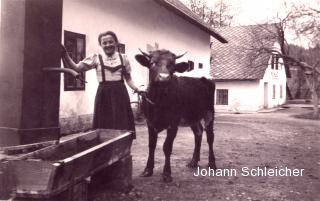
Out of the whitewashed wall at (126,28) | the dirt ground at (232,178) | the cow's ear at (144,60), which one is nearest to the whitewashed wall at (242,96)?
the whitewashed wall at (126,28)

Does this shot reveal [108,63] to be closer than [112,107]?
Yes

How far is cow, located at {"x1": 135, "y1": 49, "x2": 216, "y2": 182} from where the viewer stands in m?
5.66

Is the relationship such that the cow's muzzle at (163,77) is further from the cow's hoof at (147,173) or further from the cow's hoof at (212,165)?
the cow's hoof at (212,165)

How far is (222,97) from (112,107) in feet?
85.8

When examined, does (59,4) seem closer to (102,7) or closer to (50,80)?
(50,80)

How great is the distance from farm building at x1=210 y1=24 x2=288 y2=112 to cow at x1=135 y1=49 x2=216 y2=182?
21.7 m

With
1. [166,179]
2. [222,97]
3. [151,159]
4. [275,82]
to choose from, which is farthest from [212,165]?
[275,82]

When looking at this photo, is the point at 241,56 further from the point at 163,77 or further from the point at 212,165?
the point at 163,77

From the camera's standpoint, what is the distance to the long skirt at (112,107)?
5.55 metres

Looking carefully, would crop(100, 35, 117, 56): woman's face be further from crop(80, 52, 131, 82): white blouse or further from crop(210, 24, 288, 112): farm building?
crop(210, 24, 288, 112): farm building

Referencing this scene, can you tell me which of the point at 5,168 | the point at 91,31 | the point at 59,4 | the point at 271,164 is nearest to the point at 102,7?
the point at 91,31

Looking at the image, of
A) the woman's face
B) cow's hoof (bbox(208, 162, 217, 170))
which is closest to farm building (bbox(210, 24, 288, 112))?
cow's hoof (bbox(208, 162, 217, 170))

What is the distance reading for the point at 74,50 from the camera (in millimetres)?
11641

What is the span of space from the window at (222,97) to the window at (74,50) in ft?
66.2
